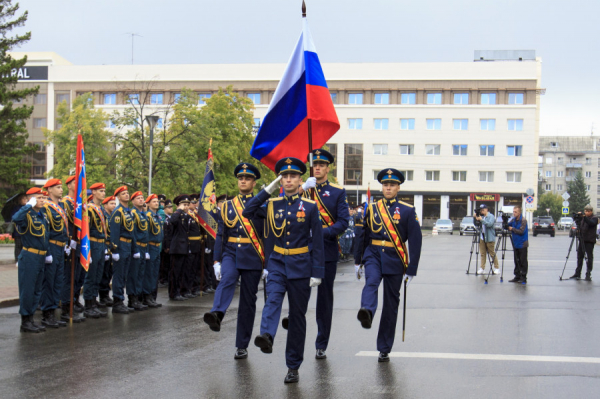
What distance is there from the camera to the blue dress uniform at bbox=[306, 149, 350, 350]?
24.1 ft

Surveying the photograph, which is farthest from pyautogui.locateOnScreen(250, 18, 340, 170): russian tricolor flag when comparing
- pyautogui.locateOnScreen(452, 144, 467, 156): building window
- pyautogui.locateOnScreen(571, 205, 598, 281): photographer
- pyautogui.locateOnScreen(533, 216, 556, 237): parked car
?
pyautogui.locateOnScreen(452, 144, 467, 156): building window

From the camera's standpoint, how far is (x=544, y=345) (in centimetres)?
806

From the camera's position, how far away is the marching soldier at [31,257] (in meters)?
9.09

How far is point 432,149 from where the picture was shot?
2936 inches

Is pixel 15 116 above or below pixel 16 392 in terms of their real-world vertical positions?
above

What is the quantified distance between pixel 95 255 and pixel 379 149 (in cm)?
6631

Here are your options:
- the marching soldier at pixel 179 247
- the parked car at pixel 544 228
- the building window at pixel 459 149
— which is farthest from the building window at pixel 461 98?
the marching soldier at pixel 179 247

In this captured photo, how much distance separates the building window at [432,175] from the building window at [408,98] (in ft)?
26.8

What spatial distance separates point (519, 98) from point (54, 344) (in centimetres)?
7101

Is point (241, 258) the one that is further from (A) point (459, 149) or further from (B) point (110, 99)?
(B) point (110, 99)

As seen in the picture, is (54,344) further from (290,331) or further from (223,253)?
(290,331)

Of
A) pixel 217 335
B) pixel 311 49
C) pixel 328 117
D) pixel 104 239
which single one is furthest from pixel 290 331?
pixel 104 239

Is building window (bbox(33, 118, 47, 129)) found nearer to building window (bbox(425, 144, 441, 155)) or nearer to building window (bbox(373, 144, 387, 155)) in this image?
building window (bbox(373, 144, 387, 155))

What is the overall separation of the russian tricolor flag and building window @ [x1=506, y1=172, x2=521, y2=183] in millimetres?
68747
